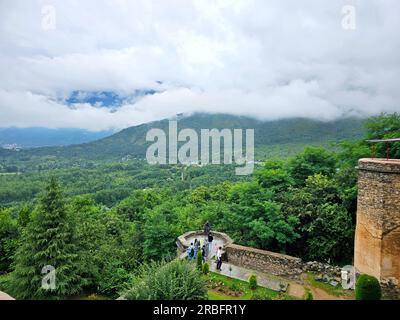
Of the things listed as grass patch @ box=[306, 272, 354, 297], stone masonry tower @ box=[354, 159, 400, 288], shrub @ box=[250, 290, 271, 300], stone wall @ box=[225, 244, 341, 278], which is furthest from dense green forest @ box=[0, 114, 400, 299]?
shrub @ box=[250, 290, 271, 300]

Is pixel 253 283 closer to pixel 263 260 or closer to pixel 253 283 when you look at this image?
pixel 253 283

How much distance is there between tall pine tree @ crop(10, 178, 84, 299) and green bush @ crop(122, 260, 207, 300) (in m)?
9.16

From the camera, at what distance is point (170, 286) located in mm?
8375

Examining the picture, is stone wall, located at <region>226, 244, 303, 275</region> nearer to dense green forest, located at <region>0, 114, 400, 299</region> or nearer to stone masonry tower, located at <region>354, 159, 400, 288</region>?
dense green forest, located at <region>0, 114, 400, 299</region>

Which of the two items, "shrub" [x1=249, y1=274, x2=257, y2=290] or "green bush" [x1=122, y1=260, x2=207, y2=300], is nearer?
"green bush" [x1=122, y1=260, x2=207, y2=300]

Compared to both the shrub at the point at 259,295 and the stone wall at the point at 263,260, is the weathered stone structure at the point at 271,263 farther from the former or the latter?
the shrub at the point at 259,295

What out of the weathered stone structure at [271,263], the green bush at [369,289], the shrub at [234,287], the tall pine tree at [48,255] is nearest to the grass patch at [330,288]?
the weathered stone structure at [271,263]

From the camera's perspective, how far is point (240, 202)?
1625cm

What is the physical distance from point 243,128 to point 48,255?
121613mm

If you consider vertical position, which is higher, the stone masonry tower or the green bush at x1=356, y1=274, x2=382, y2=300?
the stone masonry tower

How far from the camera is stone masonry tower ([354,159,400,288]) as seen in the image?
1045cm

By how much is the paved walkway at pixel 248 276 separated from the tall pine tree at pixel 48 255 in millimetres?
8214

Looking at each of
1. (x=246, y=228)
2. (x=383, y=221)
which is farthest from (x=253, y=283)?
(x=383, y=221)

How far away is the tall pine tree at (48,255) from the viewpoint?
15953mm
